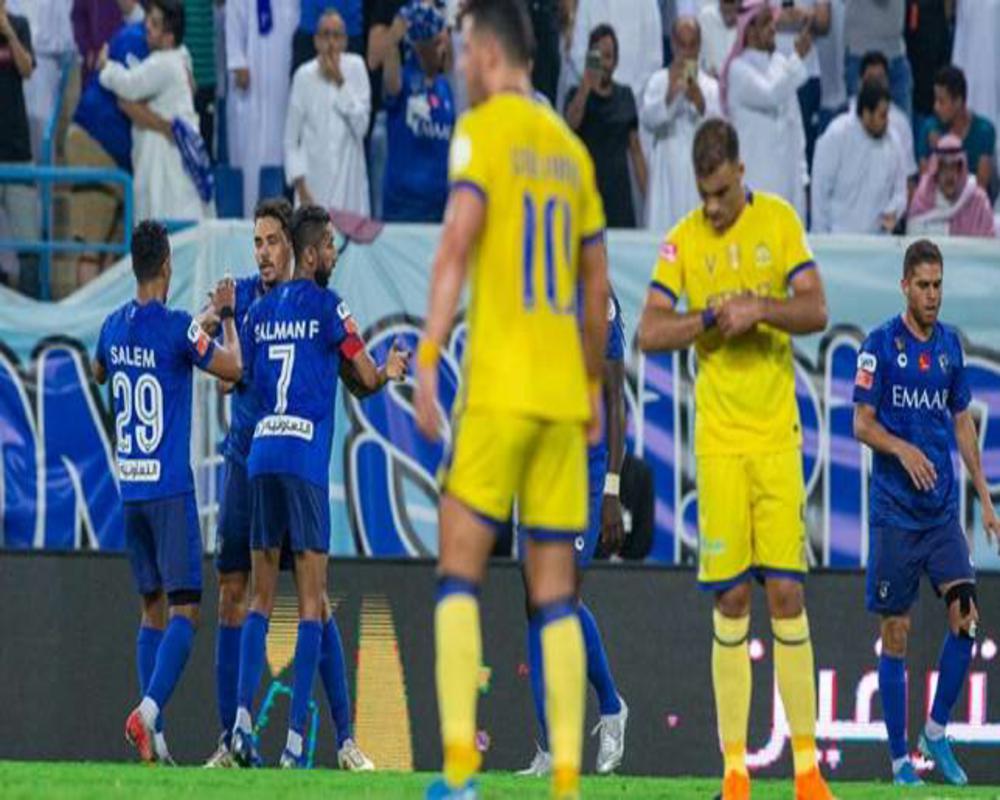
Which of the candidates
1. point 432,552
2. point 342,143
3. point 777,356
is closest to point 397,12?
point 342,143

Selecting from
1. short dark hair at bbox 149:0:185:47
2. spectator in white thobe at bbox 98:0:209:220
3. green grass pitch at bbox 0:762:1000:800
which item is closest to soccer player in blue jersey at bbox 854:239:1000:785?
green grass pitch at bbox 0:762:1000:800

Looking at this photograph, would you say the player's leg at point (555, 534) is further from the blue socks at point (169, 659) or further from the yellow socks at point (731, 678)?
the blue socks at point (169, 659)

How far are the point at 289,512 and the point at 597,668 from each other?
1.62m

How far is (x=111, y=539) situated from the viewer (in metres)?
16.7

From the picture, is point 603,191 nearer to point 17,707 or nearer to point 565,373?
point 17,707

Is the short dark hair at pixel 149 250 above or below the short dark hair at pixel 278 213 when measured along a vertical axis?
below

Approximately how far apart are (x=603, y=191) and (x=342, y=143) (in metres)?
1.77

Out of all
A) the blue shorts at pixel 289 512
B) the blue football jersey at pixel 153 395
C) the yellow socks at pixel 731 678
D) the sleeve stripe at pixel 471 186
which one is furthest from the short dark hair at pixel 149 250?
the sleeve stripe at pixel 471 186

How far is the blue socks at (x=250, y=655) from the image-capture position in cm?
1331

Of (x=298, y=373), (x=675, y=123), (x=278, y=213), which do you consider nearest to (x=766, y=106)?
(x=675, y=123)

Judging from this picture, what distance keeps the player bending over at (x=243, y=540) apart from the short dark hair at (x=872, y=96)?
6079 mm

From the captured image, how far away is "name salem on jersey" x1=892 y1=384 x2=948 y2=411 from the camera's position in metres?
13.8

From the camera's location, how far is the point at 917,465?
13703mm

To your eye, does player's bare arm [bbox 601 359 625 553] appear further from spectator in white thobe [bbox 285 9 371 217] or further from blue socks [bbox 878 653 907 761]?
spectator in white thobe [bbox 285 9 371 217]
